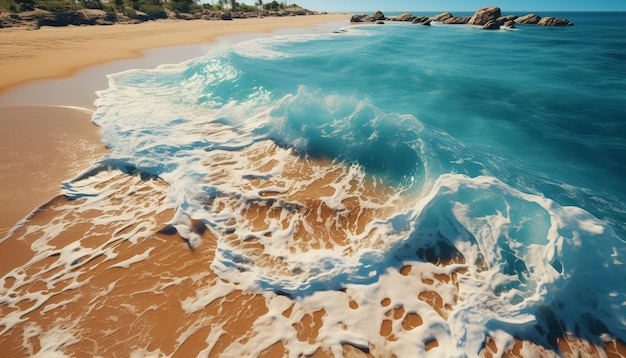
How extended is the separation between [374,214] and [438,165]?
6.98 feet

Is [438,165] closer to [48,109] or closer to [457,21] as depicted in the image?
[48,109]

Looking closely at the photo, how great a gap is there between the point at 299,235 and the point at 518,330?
3.18 meters

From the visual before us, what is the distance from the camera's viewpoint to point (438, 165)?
577cm

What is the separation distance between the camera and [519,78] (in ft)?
44.9

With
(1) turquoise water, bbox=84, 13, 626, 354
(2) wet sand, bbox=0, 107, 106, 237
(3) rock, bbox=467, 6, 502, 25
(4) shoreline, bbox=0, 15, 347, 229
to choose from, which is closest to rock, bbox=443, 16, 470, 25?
(3) rock, bbox=467, 6, 502, 25

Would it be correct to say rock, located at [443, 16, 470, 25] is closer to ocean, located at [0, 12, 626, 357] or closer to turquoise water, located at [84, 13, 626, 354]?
turquoise water, located at [84, 13, 626, 354]

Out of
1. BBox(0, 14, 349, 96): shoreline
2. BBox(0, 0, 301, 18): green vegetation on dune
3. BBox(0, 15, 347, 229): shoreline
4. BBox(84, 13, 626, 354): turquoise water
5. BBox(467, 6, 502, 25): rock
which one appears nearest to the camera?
BBox(84, 13, 626, 354): turquoise water

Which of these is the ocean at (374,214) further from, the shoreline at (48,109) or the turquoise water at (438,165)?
the shoreline at (48,109)

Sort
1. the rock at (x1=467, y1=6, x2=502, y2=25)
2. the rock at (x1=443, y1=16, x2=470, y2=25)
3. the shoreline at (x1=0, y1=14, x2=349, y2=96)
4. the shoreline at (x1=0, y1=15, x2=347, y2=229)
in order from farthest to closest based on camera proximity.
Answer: the rock at (x1=443, y1=16, x2=470, y2=25) → the rock at (x1=467, y1=6, x2=502, y2=25) → the shoreline at (x1=0, y1=14, x2=349, y2=96) → the shoreline at (x1=0, y1=15, x2=347, y2=229)

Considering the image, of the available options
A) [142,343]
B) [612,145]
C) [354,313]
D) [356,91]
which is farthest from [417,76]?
[142,343]

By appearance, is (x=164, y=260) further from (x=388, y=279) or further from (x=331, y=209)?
(x=388, y=279)

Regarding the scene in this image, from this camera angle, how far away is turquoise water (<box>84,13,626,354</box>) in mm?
3607

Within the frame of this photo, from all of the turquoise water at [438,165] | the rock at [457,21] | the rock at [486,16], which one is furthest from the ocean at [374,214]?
the rock at [457,21]

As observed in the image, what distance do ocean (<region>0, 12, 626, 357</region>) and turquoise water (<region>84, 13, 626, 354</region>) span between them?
34 millimetres
